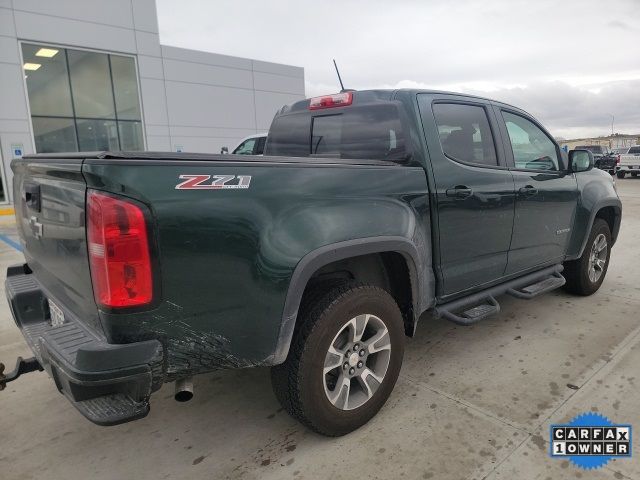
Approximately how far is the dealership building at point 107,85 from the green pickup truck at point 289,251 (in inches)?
602

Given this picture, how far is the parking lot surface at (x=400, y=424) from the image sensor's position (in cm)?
232

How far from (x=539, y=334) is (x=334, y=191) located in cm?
257

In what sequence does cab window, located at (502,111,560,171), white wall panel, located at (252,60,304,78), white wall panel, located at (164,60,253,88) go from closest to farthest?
1. cab window, located at (502,111,560,171)
2. white wall panel, located at (164,60,253,88)
3. white wall panel, located at (252,60,304,78)

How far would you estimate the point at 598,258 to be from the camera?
16.0 ft

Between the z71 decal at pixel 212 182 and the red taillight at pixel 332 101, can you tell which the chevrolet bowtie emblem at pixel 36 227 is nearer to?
the z71 decal at pixel 212 182

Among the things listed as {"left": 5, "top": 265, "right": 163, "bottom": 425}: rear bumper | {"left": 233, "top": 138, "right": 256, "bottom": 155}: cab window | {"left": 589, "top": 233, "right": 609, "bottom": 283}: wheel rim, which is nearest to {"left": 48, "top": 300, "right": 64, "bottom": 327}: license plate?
{"left": 5, "top": 265, "right": 163, "bottom": 425}: rear bumper

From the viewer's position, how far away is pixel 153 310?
1.84 m

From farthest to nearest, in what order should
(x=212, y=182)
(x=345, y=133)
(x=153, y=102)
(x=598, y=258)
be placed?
1. (x=153, y=102)
2. (x=598, y=258)
3. (x=345, y=133)
4. (x=212, y=182)

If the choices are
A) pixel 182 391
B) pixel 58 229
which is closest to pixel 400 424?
pixel 182 391

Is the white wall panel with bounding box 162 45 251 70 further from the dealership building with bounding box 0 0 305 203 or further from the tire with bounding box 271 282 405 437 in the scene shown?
the tire with bounding box 271 282 405 437

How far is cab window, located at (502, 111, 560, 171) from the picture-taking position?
3.77 m

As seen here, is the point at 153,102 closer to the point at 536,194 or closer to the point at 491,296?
the point at 536,194

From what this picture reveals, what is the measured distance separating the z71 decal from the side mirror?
339 cm

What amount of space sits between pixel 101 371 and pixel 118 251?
0.47m
